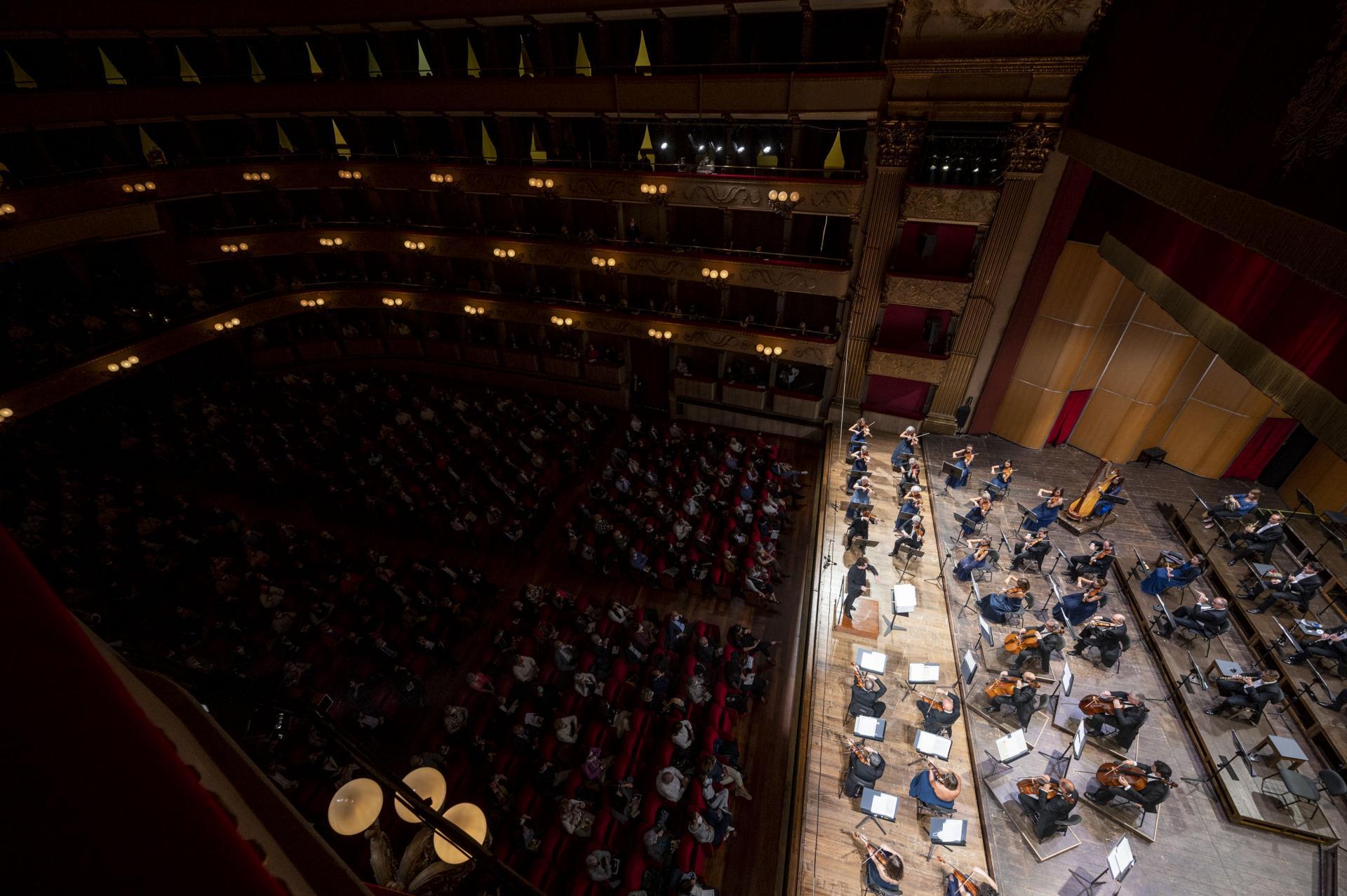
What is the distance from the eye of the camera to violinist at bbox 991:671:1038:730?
842 cm

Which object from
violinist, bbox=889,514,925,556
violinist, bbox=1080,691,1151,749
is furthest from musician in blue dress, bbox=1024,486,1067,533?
violinist, bbox=1080,691,1151,749

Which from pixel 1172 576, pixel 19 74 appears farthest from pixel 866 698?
pixel 19 74

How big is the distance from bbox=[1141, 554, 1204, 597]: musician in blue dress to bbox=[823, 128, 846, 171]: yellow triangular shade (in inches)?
401

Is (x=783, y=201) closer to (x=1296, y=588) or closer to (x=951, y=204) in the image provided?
(x=951, y=204)

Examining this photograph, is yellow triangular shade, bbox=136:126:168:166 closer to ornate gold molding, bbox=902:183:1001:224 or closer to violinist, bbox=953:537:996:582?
ornate gold molding, bbox=902:183:1001:224

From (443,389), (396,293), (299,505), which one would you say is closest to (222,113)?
(396,293)

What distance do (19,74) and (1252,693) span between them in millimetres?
27587

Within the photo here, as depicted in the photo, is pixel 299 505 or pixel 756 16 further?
pixel 299 505

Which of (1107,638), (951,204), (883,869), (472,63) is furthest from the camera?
(472,63)

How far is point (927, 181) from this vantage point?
1285 cm

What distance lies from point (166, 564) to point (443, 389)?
8.73m

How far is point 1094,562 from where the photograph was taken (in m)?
10.8

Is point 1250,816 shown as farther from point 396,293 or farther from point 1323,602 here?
point 396,293

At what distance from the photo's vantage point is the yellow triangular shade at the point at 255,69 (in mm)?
15930
